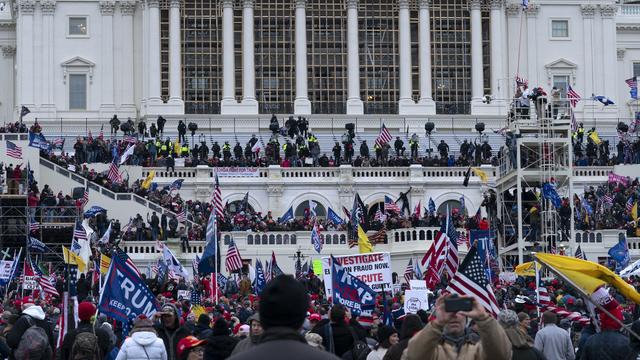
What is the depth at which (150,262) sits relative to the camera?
58250 millimetres

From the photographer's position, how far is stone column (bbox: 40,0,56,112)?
85.8m

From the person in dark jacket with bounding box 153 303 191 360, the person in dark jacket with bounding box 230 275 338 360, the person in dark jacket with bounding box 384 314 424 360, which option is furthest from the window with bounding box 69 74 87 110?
the person in dark jacket with bounding box 230 275 338 360

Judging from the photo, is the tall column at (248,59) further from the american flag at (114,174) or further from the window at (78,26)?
the american flag at (114,174)

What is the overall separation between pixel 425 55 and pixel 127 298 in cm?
6266

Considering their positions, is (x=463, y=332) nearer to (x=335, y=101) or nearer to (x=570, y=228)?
(x=570, y=228)

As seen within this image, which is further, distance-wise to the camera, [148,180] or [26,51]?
[26,51]

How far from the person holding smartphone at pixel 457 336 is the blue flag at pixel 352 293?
13.5m

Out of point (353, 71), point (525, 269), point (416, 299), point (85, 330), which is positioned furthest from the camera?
point (353, 71)

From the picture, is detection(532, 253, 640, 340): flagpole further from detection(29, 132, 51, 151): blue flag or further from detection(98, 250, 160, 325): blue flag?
detection(29, 132, 51, 151): blue flag

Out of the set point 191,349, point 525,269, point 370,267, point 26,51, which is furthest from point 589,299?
point 26,51

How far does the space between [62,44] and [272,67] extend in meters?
9.56

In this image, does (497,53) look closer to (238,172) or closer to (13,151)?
(238,172)

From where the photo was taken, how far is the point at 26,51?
86.1 metres

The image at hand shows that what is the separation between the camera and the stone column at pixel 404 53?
3376 inches
